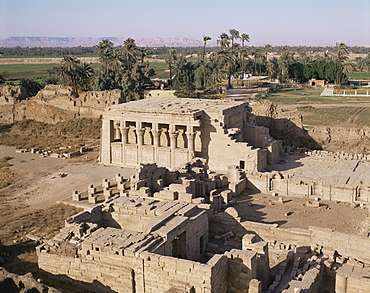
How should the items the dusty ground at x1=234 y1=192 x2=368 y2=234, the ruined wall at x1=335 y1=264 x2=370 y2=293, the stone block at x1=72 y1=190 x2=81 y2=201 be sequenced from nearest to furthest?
1. the ruined wall at x1=335 y1=264 x2=370 y2=293
2. the dusty ground at x1=234 y1=192 x2=368 y2=234
3. the stone block at x1=72 y1=190 x2=81 y2=201

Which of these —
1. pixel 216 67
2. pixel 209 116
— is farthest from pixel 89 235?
pixel 216 67

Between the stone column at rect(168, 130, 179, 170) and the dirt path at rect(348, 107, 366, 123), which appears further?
the dirt path at rect(348, 107, 366, 123)

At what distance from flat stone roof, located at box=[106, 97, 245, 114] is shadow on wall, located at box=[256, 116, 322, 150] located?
6603mm

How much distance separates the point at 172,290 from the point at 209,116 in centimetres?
1700

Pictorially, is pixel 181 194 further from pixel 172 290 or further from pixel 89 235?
pixel 172 290

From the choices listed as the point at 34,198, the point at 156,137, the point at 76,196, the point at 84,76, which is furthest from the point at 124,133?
the point at 84,76

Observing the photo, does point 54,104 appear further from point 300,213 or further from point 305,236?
point 305,236

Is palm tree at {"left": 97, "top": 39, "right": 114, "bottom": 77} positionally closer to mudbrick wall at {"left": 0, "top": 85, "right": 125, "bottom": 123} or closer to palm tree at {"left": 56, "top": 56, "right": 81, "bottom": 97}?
palm tree at {"left": 56, "top": 56, "right": 81, "bottom": 97}

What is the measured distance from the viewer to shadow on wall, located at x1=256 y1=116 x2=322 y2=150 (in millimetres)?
37344

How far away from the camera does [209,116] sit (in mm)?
29156

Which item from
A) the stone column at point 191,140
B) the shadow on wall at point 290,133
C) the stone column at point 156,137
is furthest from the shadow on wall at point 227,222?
the shadow on wall at point 290,133

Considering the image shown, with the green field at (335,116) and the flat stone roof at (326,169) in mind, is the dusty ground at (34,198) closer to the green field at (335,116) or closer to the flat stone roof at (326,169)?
the flat stone roof at (326,169)

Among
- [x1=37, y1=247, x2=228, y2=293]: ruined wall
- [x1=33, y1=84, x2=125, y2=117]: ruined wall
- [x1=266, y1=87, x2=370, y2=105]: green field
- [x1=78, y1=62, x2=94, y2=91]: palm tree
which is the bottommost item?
[x1=37, y1=247, x2=228, y2=293]: ruined wall

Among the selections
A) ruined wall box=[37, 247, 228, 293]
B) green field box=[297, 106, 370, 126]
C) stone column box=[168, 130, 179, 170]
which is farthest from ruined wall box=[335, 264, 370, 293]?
green field box=[297, 106, 370, 126]
